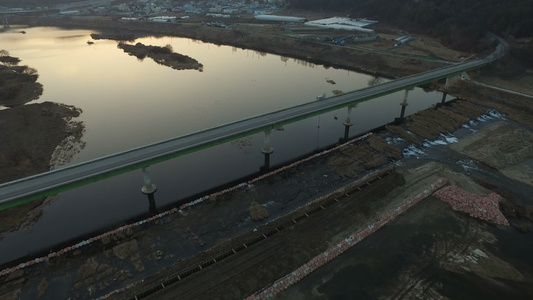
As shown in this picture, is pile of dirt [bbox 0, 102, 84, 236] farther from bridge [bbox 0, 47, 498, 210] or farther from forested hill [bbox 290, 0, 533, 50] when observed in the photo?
forested hill [bbox 290, 0, 533, 50]

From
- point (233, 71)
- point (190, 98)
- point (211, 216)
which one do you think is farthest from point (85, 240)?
point (233, 71)

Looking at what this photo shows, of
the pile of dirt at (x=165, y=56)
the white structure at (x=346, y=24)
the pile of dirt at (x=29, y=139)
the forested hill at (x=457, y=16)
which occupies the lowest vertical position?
the pile of dirt at (x=29, y=139)

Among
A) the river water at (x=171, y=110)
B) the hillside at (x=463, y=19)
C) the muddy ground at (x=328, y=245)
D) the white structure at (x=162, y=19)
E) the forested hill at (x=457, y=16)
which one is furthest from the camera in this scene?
the white structure at (x=162, y=19)

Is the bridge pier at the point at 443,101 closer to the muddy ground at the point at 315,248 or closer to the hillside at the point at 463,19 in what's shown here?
the muddy ground at the point at 315,248

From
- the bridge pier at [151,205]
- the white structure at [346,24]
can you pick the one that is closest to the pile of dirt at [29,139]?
the bridge pier at [151,205]

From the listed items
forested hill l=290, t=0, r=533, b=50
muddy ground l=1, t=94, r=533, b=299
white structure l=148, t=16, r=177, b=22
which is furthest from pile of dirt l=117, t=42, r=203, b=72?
forested hill l=290, t=0, r=533, b=50

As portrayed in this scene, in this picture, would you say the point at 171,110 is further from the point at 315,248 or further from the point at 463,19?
the point at 463,19

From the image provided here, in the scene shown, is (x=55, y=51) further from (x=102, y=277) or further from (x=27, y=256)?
(x=102, y=277)
